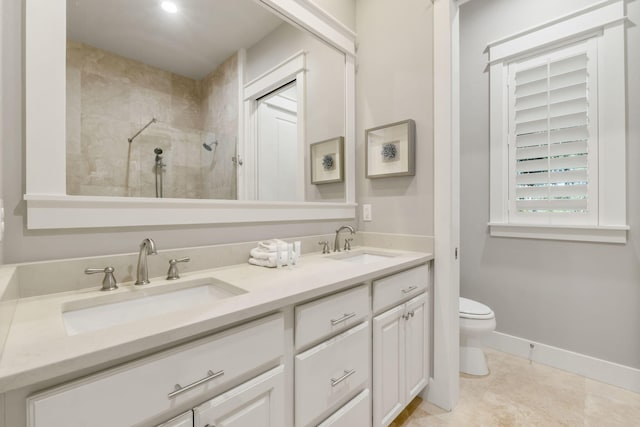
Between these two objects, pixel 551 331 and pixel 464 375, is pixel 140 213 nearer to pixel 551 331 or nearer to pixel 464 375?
pixel 464 375

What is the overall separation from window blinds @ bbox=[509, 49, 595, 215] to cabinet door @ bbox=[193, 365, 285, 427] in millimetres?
2266

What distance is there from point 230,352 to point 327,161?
4.66 feet

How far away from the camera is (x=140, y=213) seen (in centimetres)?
114

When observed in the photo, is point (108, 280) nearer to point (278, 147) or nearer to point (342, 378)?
point (342, 378)

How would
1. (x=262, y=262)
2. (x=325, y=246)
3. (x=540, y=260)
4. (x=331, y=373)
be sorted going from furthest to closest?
(x=540, y=260) → (x=325, y=246) → (x=262, y=262) → (x=331, y=373)

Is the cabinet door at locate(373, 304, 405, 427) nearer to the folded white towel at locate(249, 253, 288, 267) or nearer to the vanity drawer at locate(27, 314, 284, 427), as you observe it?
the folded white towel at locate(249, 253, 288, 267)

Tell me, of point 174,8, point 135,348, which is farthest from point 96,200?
point 174,8

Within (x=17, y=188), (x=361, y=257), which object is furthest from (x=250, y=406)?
(x=361, y=257)

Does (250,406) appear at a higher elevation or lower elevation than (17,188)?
lower

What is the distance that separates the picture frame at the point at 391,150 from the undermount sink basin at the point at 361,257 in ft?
1.70

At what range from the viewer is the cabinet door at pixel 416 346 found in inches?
59.3

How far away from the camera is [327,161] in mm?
1965

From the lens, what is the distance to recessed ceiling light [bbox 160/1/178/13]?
124 centimetres

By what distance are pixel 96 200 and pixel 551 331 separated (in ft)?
9.41
